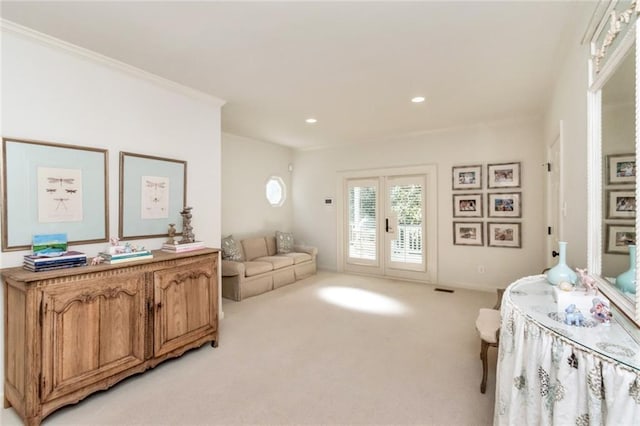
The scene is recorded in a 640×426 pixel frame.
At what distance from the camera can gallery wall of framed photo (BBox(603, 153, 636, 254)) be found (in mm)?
1338

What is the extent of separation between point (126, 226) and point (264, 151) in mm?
3601

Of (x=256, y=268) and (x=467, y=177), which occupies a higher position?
(x=467, y=177)

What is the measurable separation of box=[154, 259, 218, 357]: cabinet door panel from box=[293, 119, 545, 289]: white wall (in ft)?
11.9

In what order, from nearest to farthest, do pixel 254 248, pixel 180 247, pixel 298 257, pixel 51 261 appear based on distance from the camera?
pixel 51 261 < pixel 180 247 < pixel 254 248 < pixel 298 257

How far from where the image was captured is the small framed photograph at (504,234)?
457 cm

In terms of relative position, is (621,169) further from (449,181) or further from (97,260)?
(449,181)

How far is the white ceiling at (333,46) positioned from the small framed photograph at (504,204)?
1.34 m

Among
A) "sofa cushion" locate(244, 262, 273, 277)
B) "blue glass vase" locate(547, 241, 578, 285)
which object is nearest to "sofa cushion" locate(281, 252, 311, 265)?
"sofa cushion" locate(244, 262, 273, 277)

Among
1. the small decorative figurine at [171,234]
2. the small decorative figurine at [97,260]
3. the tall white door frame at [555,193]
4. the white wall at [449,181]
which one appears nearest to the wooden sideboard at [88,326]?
the small decorative figurine at [97,260]

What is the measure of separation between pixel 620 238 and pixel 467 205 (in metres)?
3.59

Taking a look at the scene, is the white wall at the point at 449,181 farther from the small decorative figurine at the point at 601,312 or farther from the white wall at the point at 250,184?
the small decorative figurine at the point at 601,312

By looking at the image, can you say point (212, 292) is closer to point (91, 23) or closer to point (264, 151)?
point (91, 23)

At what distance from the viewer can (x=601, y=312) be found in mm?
1191

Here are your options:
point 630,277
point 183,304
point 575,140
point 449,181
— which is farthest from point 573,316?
point 449,181
